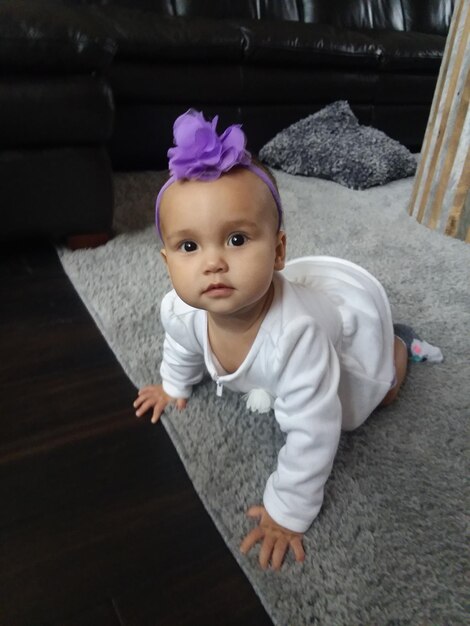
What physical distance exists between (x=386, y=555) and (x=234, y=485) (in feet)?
0.69

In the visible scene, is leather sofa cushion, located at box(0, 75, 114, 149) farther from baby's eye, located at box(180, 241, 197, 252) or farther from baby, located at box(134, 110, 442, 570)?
baby's eye, located at box(180, 241, 197, 252)

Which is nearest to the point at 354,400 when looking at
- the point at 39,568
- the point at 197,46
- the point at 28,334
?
the point at 39,568

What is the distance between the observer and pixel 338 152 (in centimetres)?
182

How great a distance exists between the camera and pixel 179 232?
50 centimetres

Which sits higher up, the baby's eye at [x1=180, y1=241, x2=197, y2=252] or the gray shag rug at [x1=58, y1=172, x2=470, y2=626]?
the baby's eye at [x1=180, y1=241, x2=197, y2=252]

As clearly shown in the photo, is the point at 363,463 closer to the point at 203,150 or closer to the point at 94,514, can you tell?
the point at 94,514

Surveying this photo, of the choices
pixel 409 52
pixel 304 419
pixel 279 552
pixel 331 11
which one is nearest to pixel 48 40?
pixel 304 419

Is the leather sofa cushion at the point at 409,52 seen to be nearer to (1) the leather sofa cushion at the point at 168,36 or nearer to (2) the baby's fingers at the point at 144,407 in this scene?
(1) the leather sofa cushion at the point at 168,36

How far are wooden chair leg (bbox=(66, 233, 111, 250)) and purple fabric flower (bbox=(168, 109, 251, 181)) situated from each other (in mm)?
827

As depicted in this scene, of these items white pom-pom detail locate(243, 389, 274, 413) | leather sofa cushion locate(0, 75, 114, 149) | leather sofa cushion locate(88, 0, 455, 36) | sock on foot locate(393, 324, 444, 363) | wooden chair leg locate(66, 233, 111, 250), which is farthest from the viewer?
leather sofa cushion locate(88, 0, 455, 36)

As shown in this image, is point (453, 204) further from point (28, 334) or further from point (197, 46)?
point (28, 334)

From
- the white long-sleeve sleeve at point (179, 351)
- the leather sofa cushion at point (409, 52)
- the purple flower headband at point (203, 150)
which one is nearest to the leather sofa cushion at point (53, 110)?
the white long-sleeve sleeve at point (179, 351)

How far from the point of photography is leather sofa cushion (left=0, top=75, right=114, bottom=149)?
1.05 m

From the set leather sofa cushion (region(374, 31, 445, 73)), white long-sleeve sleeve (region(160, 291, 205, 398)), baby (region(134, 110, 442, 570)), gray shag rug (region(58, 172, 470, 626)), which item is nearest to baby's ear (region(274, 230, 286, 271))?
baby (region(134, 110, 442, 570))
